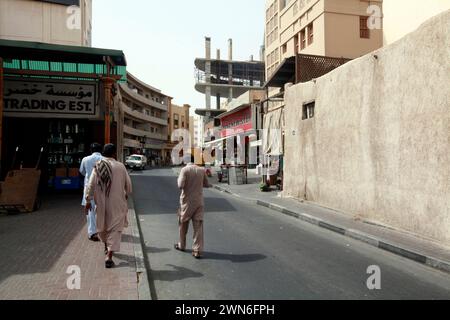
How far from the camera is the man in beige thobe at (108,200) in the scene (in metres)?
5.58

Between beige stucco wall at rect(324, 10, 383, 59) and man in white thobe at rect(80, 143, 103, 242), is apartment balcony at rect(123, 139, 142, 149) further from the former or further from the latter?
man in white thobe at rect(80, 143, 103, 242)

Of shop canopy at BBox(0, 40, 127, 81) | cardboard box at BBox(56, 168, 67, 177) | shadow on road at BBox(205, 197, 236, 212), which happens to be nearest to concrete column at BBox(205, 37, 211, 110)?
shop canopy at BBox(0, 40, 127, 81)

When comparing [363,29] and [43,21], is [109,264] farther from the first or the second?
[43,21]

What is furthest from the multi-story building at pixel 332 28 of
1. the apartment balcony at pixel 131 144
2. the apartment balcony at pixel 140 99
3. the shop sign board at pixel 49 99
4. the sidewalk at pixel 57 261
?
the apartment balcony at pixel 131 144

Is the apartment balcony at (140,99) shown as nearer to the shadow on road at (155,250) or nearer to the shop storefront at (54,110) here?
the shop storefront at (54,110)

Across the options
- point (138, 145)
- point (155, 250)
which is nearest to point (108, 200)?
point (155, 250)

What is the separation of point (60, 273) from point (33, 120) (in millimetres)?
11750

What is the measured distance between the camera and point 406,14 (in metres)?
14.6

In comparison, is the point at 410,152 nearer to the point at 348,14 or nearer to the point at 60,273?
the point at 60,273

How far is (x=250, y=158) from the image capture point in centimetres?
3616

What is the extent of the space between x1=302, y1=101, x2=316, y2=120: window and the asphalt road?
488 cm

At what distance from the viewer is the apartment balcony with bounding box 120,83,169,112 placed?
6237 centimetres

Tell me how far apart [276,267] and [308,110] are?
27.7 ft
